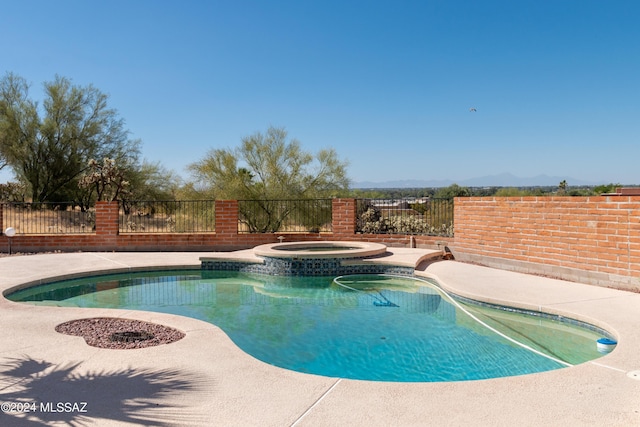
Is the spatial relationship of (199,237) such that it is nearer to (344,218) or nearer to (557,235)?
(344,218)

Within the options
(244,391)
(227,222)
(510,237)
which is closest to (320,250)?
(227,222)

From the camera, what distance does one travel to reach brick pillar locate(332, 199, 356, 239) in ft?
43.1

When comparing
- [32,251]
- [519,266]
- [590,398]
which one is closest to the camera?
[590,398]

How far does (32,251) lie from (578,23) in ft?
58.4

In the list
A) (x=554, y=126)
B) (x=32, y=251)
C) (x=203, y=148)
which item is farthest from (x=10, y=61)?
(x=554, y=126)

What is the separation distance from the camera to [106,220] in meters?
13.1

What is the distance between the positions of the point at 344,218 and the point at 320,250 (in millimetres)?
1592

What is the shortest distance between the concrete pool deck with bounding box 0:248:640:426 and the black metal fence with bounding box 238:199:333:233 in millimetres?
11186

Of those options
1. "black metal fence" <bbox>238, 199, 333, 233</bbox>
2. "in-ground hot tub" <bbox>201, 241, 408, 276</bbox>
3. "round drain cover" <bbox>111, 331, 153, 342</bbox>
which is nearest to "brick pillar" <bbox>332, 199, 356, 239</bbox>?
"in-ground hot tub" <bbox>201, 241, 408, 276</bbox>

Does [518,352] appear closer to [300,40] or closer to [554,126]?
[300,40]

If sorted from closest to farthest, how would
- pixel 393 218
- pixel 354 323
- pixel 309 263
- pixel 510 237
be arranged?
pixel 354 323
pixel 510 237
pixel 309 263
pixel 393 218

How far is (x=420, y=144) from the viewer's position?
2653 cm

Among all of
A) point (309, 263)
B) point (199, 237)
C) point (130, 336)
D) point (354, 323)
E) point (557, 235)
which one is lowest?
point (354, 323)

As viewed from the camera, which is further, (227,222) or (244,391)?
(227,222)
